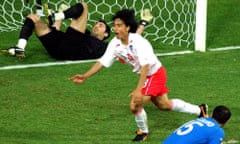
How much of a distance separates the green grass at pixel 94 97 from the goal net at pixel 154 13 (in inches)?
17.4

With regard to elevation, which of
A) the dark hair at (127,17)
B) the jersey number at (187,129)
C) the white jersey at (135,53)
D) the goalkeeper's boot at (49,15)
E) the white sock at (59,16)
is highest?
the dark hair at (127,17)

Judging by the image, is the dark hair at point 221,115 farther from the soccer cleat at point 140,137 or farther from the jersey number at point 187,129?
the soccer cleat at point 140,137

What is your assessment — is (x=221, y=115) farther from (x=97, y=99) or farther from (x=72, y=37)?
(x=72, y=37)

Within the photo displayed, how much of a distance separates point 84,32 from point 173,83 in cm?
208

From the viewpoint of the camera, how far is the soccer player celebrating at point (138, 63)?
756cm

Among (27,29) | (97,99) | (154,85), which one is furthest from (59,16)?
(154,85)

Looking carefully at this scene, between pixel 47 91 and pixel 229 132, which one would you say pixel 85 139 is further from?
pixel 47 91

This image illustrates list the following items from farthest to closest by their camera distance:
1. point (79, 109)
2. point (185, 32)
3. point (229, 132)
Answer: point (185, 32), point (79, 109), point (229, 132)

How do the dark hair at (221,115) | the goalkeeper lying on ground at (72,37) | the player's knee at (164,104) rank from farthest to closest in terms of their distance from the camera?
the goalkeeper lying on ground at (72,37)
the player's knee at (164,104)
the dark hair at (221,115)

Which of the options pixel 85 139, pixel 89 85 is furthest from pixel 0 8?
pixel 85 139

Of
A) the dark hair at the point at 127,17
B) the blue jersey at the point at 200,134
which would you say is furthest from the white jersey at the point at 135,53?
the blue jersey at the point at 200,134

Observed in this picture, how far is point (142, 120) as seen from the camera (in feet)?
25.8

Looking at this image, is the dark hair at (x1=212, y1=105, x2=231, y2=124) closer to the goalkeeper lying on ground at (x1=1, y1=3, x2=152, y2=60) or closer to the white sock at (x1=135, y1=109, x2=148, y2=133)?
the white sock at (x1=135, y1=109, x2=148, y2=133)

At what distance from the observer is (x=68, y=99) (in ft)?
31.9
